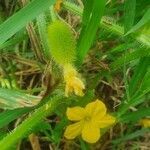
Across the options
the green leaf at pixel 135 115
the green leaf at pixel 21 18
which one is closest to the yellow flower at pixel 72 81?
the green leaf at pixel 21 18

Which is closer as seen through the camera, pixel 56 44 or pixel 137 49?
pixel 56 44

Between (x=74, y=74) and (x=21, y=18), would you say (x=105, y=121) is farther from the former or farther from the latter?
(x=21, y=18)

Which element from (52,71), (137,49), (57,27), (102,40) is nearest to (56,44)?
(57,27)

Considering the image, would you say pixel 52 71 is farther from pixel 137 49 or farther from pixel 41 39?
pixel 137 49

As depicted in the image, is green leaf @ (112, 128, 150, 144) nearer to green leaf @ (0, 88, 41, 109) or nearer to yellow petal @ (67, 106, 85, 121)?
yellow petal @ (67, 106, 85, 121)

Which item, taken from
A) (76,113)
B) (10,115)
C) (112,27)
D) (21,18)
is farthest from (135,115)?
(21,18)

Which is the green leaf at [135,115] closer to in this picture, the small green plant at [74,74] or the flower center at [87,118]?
the small green plant at [74,74]

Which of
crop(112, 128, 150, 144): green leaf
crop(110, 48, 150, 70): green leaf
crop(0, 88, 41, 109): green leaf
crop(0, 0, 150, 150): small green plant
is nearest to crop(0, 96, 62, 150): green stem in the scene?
crop(0, 0, 150, 150): small green plant
